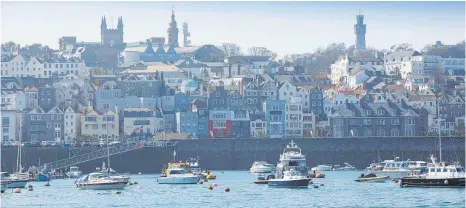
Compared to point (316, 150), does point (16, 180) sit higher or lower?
lower

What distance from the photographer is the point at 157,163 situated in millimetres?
97500

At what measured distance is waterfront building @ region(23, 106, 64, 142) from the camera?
111188 millimetres

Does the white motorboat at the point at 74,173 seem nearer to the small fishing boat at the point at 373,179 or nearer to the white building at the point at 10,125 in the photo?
the small fishing boat at the point at 373,179

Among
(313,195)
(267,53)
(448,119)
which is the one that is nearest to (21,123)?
(448,119)

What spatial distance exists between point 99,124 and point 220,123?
802cm

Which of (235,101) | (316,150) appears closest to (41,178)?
(316,150)

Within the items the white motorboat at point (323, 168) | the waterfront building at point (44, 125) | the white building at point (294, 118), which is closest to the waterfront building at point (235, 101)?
the white building at point (294, 118)

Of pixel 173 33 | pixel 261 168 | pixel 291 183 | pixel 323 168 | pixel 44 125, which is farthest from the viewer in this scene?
pixel 173 33

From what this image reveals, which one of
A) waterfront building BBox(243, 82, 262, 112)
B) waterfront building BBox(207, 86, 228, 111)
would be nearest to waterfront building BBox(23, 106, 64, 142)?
waterfront building BBox(207, 86, 228, 111)

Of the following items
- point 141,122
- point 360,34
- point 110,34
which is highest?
point 360,34

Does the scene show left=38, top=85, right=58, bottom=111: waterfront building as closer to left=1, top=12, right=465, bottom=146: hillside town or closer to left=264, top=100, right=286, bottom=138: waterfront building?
left=1, top=12, right=465, bottom=146: hillside town

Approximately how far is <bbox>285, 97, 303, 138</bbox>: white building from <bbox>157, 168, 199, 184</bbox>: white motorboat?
3744 cm

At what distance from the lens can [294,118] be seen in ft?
381

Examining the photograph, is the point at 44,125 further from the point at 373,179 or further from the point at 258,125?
the point at 373,179
